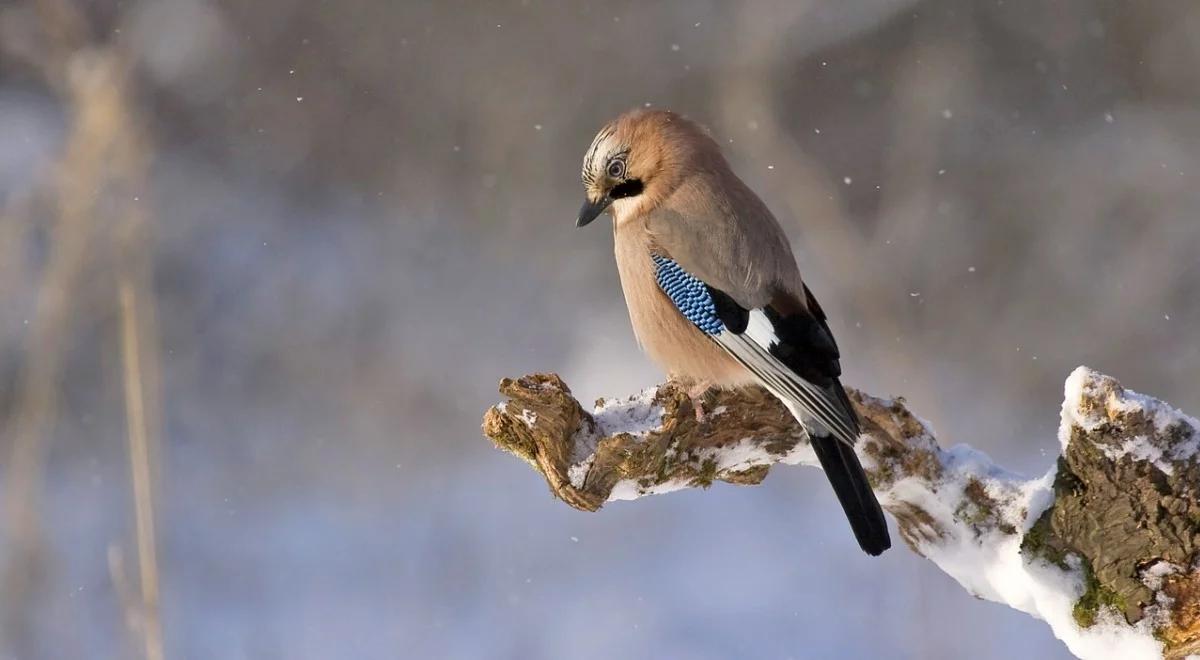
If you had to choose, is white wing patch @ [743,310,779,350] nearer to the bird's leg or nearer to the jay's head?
the bird's leg

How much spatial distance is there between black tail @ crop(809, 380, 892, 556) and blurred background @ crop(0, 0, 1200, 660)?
7.24ft

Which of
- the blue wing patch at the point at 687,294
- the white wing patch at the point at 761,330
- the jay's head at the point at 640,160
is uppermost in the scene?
the jay's head at the point at 640,160

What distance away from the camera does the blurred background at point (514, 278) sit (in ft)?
15.5

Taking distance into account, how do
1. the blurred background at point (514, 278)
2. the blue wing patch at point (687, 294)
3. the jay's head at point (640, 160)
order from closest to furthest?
the blue wing patch at point (687, 294) < the jay's head at point (640, 160) < the blurred background at point (514, 278)

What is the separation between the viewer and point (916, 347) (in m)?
5.17

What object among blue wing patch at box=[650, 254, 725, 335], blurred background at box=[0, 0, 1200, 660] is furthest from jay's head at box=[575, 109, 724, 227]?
blurred background at box=[0, 0, 1200, 660]

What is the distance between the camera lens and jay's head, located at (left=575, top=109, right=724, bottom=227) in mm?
2766

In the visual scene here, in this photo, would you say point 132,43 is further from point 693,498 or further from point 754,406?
point 754,406

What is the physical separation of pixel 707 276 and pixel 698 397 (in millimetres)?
336

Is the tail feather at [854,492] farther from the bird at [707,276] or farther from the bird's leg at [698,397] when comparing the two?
the bird's leg at [698,397]

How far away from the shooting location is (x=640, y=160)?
278 centimetres

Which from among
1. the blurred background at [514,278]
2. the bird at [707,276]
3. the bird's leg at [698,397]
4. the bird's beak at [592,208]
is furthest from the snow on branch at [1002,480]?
the blurred background at [514,278]

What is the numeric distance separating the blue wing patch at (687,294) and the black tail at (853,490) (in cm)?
38

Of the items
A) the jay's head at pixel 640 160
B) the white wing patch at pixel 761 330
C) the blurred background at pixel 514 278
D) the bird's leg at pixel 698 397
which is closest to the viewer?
the bird's leg at pixel 698 397
